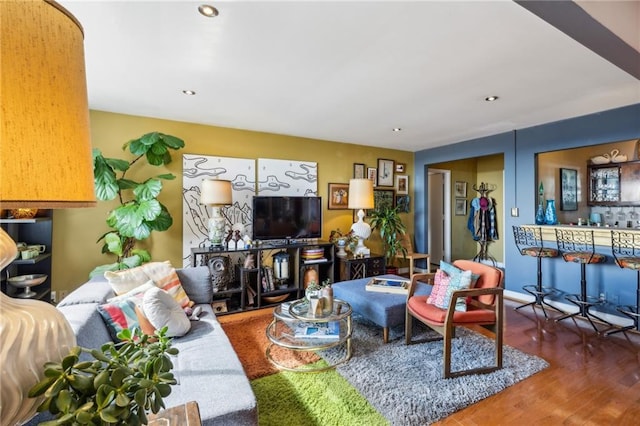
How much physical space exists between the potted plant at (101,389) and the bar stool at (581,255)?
158 inches

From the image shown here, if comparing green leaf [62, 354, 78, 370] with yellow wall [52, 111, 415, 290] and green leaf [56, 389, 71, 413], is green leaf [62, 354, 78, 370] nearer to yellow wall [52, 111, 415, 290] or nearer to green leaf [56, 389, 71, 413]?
green leaf [56, 389, 71, 413]

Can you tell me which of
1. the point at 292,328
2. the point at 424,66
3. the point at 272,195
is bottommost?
the point at 292,328

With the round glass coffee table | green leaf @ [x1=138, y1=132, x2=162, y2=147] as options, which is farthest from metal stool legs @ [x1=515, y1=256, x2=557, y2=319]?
green leaf @ [x1=138, y1=132, x2=162, y2=147]

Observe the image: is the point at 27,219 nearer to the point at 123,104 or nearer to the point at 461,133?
→ the point at 123,104

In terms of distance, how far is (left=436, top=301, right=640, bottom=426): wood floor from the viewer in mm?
1816

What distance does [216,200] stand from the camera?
3416 mm

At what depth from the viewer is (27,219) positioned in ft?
8.89

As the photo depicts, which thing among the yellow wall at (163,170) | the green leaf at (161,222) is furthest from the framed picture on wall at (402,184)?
the green leaf at (161,222)

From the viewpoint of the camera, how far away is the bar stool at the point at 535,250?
3566mm

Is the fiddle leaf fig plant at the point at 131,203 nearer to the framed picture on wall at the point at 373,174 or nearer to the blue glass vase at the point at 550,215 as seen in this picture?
the framed picture on wall at the point at 373,174

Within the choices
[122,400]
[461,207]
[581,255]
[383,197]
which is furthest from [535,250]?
[122,400]

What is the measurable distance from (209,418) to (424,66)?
2573 mm

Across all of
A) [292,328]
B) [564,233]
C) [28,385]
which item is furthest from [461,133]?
[28,385]

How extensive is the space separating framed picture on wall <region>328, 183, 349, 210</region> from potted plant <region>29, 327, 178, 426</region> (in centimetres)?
421
